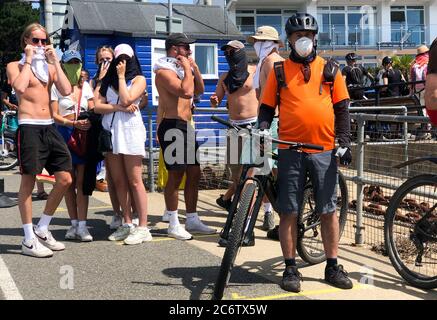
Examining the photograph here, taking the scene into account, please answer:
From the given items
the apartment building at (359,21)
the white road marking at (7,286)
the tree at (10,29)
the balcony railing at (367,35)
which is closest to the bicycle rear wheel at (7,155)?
the white road marking at (7,286)

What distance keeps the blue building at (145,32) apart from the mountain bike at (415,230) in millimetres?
10325

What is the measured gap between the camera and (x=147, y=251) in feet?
17.5

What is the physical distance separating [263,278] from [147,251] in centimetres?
131

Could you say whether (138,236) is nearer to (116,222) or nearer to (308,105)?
(116,222)

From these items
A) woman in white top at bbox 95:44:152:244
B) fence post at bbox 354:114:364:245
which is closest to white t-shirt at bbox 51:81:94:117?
woman in white top at bbox 95:44:152:244

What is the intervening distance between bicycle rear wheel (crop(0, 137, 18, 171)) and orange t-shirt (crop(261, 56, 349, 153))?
30.5 feet

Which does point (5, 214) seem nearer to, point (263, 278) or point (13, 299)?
point (13, 299)

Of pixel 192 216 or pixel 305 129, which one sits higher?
pixel 305 129

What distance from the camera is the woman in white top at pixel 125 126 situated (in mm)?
5543

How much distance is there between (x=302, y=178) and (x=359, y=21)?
45.6 m

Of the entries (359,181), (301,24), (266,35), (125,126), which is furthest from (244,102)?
(301,24)

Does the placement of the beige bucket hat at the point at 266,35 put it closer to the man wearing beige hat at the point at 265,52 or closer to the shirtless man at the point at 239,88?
the man wearing beige hat at the point at 265,52

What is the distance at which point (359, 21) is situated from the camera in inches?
1849
